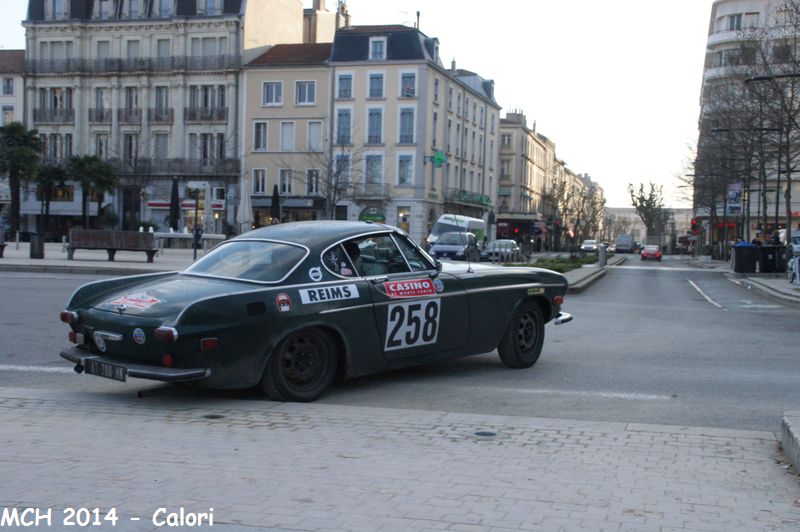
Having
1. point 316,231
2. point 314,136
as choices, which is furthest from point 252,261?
point 314,136

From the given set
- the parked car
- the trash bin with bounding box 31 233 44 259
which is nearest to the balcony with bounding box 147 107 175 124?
the parked car

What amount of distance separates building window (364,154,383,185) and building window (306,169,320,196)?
3.67 m

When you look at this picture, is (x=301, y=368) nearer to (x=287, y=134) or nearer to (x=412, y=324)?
(x=412, y=324)

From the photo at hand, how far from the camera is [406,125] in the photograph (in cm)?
6244

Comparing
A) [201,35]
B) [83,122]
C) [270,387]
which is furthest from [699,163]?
[270,387]

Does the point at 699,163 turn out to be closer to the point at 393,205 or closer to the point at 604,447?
the point at 393,205

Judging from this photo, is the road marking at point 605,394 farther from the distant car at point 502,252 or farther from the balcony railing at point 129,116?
the balcony railing at point 129,116

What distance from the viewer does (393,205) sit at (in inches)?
2472

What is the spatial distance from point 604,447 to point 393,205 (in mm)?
57169

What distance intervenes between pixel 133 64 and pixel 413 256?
61.0 metres

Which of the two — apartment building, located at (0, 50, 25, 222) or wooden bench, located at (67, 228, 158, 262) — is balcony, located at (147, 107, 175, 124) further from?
wooden bench, located at (67, 228, 158, 262)

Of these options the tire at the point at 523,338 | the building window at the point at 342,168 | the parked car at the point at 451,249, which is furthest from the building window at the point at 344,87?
the tire at the point at 523,338

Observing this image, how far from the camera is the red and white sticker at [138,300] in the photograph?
7156 mm

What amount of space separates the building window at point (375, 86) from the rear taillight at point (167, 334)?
56841 millimetres
